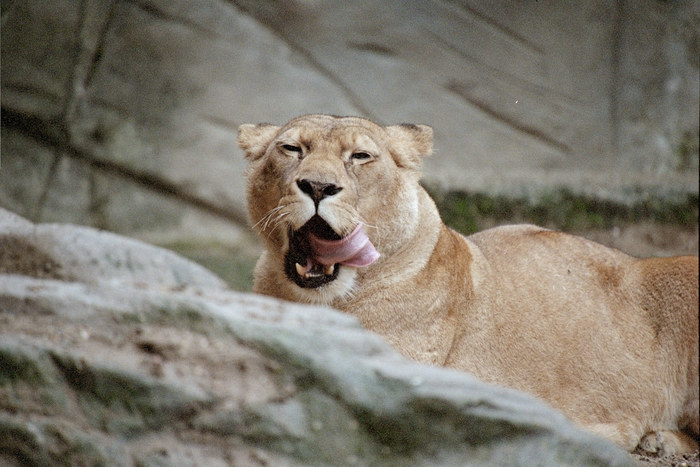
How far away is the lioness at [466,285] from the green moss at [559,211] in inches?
110

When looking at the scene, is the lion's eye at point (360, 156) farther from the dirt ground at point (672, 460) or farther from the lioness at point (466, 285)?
the dirt ground at point (672, 460)

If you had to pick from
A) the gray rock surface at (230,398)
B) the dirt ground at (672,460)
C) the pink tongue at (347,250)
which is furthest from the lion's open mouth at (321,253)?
the dirt ground at (672,460)

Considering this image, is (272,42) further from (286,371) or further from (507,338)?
(286,371)

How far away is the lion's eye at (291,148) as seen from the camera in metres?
4.98

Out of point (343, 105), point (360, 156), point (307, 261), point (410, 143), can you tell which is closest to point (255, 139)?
point (360, 156)

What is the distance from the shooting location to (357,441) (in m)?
2.97

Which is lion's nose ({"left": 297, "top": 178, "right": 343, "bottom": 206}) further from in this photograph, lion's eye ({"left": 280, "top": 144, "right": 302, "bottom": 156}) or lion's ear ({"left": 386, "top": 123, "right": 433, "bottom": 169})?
lion's ear ({"left": 386, "top": 123, "right": 433, "bottom": 169})

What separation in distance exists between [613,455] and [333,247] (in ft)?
6.57

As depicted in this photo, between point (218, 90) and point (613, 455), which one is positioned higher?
point (613, 455)

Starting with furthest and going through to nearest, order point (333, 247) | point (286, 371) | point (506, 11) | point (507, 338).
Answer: point (506, 11), point (507, 338), point (333, 247), point (286, 371)

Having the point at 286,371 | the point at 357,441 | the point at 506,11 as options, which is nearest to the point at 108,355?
the point at 286,371

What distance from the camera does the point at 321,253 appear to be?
4699mm

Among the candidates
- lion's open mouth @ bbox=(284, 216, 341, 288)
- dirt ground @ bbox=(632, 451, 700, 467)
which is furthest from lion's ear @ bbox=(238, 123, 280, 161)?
dirt ground @ bbox=(632, 451, 700, 467)

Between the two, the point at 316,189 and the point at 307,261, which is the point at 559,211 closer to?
the point at 307,261
